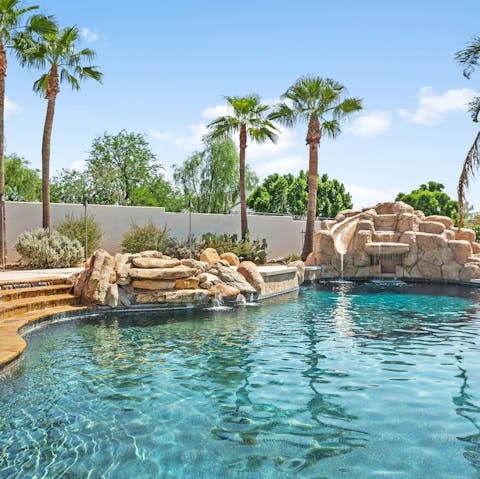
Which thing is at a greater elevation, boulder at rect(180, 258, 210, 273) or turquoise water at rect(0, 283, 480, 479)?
boulder at rect(180, 258, 210, 273)

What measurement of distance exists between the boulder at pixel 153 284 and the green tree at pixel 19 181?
28.9 m

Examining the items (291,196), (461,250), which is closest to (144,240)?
(461,250)

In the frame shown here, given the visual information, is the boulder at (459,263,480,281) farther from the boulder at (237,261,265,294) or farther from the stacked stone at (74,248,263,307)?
the stacked stone at (74,248,263,307)

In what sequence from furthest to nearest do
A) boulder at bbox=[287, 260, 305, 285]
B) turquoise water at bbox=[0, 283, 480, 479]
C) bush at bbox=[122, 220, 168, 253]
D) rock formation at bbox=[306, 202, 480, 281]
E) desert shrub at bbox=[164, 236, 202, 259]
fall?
1. rock formation at bbox=[306, 202, 480, 281]
2. bush at bbox=[122, 220, 168, 253]
3. desert shrub at bbox=[164, 236, 202, 259]
4. boulder at bbox=[287, 260, 305, 285]
5. turquoise water at bbox=[0, 283, 480, 479]

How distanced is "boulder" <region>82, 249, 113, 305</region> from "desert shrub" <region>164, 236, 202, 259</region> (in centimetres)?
629

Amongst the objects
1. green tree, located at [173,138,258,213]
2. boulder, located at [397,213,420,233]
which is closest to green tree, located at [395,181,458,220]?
green tree, located at [173,138,258,213]

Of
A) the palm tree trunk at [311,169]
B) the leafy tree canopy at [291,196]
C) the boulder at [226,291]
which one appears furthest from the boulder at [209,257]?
the leafy tree canopy at [291,196]

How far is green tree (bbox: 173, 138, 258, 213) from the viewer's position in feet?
120

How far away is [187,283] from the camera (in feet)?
37.4

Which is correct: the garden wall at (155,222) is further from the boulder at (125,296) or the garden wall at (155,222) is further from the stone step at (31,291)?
the boulder at (125,296)

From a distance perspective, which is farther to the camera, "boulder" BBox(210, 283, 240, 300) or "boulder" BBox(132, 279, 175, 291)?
"boulder" BBox(210, 283, 240, 300)

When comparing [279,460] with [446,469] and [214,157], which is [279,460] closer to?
[446,469]

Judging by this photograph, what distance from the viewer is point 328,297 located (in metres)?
14.0

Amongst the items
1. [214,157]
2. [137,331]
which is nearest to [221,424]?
[137,331]
